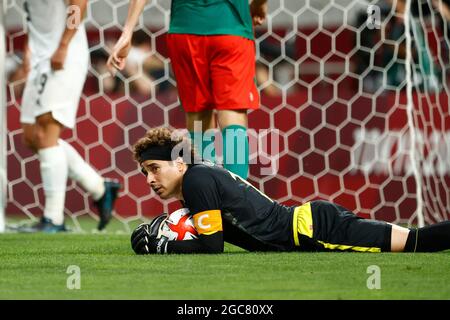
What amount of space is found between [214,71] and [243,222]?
3.89ft

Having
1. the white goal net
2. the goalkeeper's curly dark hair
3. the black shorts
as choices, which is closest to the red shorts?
the goalkeeper's curly dark hair

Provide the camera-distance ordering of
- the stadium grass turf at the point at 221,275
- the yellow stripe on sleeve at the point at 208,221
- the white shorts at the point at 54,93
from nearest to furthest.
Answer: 1. the stadium grass turf at the point at 221,275
2. the yellow stripe on sleeve at the point at 208,221
3. the white shorts at the point at 54,93

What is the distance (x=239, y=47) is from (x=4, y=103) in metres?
1.73

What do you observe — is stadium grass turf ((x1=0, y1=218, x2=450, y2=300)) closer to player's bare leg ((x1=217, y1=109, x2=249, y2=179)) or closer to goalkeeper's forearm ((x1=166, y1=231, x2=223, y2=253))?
goalkeeper's forearm ((x1=166, y1=231, x2=223, y2=253))

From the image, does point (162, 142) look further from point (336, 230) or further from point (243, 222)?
point (336, 230)

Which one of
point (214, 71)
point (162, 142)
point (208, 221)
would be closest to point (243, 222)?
point (208, 221)

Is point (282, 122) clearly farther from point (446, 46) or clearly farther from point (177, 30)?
point (177, 30)

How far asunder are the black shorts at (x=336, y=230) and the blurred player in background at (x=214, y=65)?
0.84m

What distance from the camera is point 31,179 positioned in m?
7.52

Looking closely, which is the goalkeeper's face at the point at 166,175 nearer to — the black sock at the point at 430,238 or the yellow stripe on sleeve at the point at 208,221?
the yellow stripe on sleeve at the point at 208,221

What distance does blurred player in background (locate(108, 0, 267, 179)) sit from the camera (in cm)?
522

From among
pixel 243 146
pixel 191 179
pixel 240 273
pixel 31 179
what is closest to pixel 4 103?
pixel 31 179

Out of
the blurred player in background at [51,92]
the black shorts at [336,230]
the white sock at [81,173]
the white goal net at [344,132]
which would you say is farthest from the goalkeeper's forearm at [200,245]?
the white goal net at [344,132]

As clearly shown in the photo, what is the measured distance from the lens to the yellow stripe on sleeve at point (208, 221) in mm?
4203
